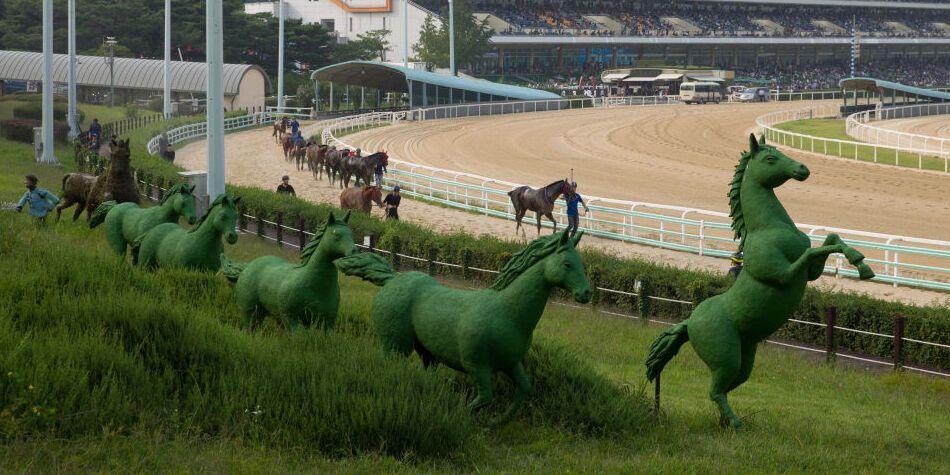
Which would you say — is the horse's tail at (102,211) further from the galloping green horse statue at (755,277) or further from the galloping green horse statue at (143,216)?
the galloping green horse statue at (755,277)

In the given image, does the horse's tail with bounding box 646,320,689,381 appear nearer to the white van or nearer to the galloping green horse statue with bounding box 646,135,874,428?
Answer: the galloping green horse statue with bounding box 646,135,874,428

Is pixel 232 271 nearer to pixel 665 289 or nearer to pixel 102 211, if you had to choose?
pixel 102 211

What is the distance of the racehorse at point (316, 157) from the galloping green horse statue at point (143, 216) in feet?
63.0

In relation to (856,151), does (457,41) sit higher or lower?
higher

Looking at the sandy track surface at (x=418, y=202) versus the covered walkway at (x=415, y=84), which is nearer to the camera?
the sandy track surface at (x=418, y=202)

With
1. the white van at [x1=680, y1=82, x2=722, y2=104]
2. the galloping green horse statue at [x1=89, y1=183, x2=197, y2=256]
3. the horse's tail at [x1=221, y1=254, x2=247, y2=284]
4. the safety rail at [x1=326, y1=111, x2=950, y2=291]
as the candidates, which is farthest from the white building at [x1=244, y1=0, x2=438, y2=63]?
the horse's tail at [x1=221, y1=254, x2=247, y2=284]

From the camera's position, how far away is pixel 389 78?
6225 cm

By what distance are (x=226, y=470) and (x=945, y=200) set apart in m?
25.4

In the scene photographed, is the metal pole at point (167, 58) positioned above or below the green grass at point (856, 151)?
above

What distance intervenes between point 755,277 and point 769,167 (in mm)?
869

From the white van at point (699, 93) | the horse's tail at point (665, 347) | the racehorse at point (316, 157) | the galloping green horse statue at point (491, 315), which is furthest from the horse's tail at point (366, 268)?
the white van at point (699, 93)

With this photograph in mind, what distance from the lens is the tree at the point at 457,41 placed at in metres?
83.8

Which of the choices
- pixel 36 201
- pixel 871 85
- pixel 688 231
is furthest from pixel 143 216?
pixel 871 85

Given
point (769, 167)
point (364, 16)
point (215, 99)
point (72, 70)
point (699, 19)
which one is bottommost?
point (769, 167)
